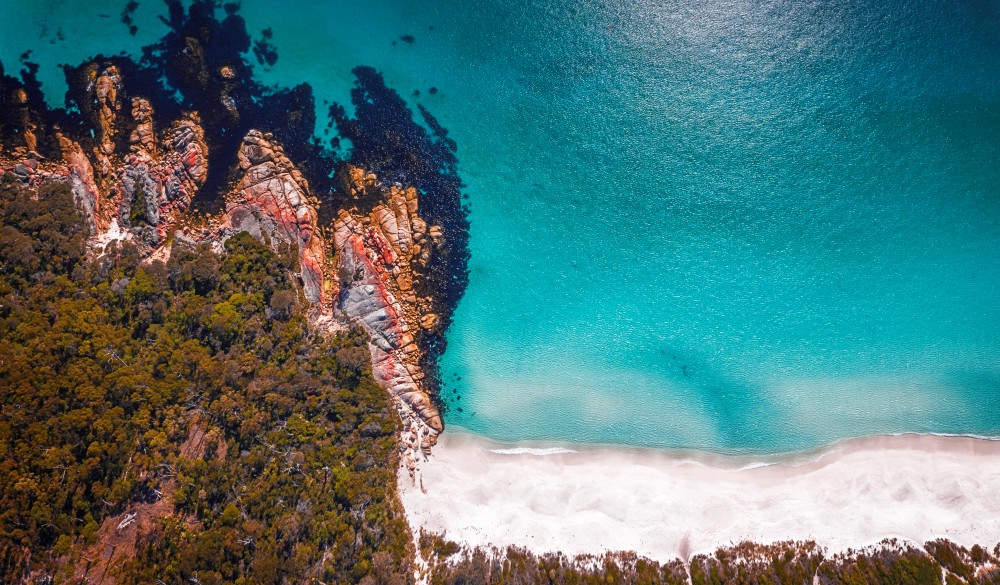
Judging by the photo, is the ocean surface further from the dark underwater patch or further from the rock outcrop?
the rock outcrop

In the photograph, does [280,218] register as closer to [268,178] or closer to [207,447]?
[268,178]

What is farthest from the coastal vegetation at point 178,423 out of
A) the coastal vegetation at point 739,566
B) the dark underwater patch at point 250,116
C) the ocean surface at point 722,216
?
the ocean surface at point 722,216

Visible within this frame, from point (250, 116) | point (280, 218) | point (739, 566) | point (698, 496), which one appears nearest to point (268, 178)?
point (280, 218)

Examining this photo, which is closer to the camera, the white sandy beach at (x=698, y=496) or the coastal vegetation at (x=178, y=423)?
the coastal vegetation at (x=178, y=423)

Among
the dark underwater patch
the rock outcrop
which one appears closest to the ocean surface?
the dark underwater patch

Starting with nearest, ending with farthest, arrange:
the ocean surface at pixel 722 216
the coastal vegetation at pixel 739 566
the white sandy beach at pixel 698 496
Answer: the coastal vegetation at pixel 739 566, the white sandy beach at pixel 698 496, the ocean surface at pixel 722 216

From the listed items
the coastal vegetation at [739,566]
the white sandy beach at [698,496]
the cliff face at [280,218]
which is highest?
the cliff face at [280,218]

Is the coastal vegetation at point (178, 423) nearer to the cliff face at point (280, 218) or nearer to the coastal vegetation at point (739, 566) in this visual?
the cliff face at point (280, 218)
